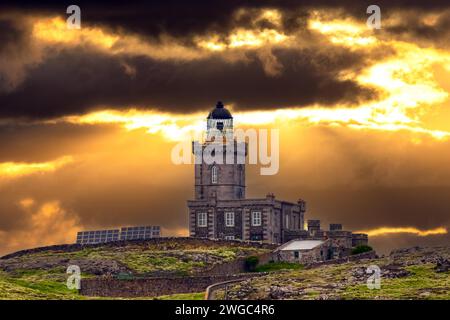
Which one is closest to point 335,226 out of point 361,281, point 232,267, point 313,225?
point 313,225

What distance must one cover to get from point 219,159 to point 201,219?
6.59 m

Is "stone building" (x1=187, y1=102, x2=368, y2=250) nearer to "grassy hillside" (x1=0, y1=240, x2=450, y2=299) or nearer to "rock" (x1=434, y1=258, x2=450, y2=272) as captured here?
"grassy hillside" (x1=0, y1=240, x2=450, y2=299)

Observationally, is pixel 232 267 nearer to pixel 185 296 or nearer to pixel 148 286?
pixel 148 286

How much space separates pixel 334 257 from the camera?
6216 inches

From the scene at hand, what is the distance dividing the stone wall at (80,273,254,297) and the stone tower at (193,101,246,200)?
32.8 meters

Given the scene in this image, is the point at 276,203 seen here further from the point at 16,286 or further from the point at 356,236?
the point at 16,286

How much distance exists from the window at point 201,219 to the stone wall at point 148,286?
1235 inches

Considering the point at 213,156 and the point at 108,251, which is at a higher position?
the point at 213,156

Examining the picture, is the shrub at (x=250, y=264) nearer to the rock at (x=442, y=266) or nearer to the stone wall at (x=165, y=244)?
the stone wall at (x=165, y=244)

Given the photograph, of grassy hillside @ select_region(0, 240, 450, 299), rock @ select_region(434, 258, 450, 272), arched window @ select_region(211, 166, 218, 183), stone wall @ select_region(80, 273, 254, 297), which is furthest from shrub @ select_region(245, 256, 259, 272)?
arched window @ select_region(211, 166, 218, 183)

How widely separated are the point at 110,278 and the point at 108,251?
Result: 2285 cm

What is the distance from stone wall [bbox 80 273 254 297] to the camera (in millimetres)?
136875
